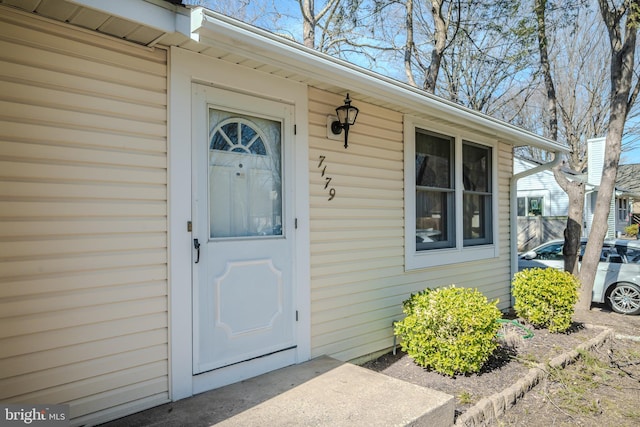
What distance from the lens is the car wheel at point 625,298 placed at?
6355mm

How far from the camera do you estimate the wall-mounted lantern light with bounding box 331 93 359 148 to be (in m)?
3.60

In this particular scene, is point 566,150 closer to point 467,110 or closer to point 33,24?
point 467,110

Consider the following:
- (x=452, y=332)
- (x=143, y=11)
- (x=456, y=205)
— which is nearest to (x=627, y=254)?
(x=456, y=205)

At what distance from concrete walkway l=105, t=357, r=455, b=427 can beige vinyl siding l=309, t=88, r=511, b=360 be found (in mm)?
702

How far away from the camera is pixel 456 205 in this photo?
5035 millimetres

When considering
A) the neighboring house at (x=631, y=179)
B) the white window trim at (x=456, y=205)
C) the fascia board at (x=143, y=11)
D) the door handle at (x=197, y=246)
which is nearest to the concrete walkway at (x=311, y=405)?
the door handle at (x=197, y=246)

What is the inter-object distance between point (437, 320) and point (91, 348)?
101 inches

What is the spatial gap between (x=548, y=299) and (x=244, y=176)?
393 cm

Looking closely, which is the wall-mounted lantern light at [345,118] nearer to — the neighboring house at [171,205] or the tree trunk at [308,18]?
the neighboring house at [171,205]

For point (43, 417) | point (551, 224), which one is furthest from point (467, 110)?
point (551, 224)

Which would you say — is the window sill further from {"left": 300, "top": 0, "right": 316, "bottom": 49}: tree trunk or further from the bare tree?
{"left": 300, "top": 0, "right": 316, "bottom": 49}: tree trunk

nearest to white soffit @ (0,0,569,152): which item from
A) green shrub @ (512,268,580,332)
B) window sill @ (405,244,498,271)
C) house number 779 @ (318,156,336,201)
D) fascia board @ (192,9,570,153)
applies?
fascia board @ (192,9,570,153)

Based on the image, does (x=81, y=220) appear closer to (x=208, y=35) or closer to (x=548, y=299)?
(x=208, y=35)

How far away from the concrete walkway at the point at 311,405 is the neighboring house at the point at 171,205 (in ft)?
0.55
